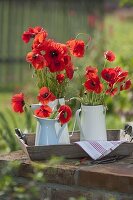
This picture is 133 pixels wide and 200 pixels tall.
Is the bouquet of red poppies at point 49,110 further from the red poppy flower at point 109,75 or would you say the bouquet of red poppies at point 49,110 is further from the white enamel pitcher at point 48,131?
the red poppy flower at point 109,75

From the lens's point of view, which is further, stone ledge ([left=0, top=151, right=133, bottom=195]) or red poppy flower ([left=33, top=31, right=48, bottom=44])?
red poppy flower ([left=33, top=31, right=48, bottom=44])

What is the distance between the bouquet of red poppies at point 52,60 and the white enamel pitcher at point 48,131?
0.15 m

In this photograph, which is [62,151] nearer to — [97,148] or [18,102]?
[97,148]

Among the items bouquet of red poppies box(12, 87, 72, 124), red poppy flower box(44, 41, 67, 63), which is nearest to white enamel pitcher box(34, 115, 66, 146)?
bouquet of red poppies box(12, 87, 72, 124)

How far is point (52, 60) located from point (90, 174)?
57cm

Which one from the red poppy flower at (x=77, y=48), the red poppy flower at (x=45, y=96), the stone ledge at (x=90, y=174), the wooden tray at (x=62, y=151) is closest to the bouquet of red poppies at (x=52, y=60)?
the red poppy flower at (x=77, y=48)

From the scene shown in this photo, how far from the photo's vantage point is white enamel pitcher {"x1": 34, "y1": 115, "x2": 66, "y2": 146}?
3.32 meters

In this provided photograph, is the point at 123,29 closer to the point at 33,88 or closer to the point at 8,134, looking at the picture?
the point at 33,88

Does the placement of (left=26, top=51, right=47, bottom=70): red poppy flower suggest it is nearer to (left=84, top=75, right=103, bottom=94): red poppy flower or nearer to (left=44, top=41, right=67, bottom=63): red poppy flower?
(left=44, top=41, right=67, bottom=63): red poppy flower

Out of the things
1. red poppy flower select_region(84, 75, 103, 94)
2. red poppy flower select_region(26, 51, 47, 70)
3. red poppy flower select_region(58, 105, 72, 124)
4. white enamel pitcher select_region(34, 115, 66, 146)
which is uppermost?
red poppy flower select_region(26, 51, 47, 70)

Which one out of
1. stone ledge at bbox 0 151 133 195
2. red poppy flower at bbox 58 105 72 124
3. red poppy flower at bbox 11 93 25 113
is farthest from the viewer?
red poppy flower at bbox 11 93 25 113

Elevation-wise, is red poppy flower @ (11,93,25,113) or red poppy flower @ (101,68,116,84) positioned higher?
red poppy flower @ (101,68,116,84)

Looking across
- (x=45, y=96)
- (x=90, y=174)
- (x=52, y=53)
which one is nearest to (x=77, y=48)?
(x=52, y=53)

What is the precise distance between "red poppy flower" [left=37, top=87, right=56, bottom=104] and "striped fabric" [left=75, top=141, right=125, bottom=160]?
248 mm
